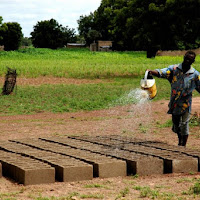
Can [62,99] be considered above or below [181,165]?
Answer: below

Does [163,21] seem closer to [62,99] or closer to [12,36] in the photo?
[62,99]

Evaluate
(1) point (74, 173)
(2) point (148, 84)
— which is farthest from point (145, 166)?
(2) point (148, 84)

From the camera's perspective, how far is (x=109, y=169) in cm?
692

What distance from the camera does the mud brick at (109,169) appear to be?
686cm

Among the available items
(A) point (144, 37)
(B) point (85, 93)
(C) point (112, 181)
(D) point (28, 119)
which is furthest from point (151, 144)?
(A) point (144, 37)

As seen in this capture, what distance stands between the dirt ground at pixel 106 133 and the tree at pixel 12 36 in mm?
70922

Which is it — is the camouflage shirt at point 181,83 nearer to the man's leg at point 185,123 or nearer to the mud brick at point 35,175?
the man's leg at point 185,123

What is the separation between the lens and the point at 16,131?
38.4 ft

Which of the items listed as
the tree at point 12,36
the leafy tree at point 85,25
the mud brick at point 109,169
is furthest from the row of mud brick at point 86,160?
the leafy tree at point 85,25

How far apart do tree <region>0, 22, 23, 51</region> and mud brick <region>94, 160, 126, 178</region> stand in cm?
8112

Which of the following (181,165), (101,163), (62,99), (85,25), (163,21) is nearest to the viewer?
(101,163)

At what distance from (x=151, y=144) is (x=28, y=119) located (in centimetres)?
637

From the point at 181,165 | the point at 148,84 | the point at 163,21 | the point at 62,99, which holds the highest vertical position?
the point at 163,21

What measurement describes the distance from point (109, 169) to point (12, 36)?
271ft
